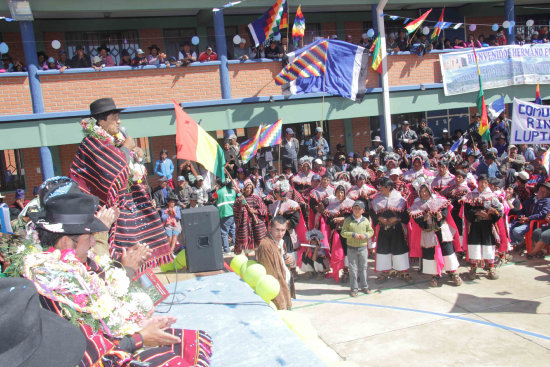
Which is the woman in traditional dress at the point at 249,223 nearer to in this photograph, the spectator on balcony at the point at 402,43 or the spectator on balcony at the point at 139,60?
the spectator on balcony at the point at 139,60

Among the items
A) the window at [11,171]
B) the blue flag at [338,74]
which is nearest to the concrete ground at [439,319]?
the blue flag at [338,74]

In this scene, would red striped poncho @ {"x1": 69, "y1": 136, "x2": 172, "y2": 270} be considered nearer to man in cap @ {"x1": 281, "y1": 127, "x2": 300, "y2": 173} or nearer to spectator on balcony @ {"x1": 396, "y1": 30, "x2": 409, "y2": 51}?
man in cap @ {"x1": 281, "y1": 127, "x2": 300, "y2": 173}

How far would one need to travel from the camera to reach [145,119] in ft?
37.7

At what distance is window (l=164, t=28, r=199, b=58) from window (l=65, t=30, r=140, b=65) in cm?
88

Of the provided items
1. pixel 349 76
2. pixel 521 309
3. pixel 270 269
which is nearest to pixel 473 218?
pixel 521 309

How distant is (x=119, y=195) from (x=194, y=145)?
6.06ft

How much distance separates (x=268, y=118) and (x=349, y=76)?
2443mm

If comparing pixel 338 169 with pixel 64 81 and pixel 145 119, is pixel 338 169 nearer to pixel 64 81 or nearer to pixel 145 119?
pixel 145 119

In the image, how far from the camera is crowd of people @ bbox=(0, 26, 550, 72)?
1162 centimetres

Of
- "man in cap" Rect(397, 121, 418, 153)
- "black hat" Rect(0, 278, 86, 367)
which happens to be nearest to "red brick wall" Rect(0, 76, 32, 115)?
"man in cap" Rect(397, 121, 418, 153)

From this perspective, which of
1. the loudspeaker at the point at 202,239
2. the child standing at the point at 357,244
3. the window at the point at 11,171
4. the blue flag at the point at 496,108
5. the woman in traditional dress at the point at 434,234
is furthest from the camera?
the blue flag at the point at 496,108

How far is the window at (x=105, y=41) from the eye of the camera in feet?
44.8

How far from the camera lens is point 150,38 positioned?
1413 centimetres

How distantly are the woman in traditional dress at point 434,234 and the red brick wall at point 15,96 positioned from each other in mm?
8689
